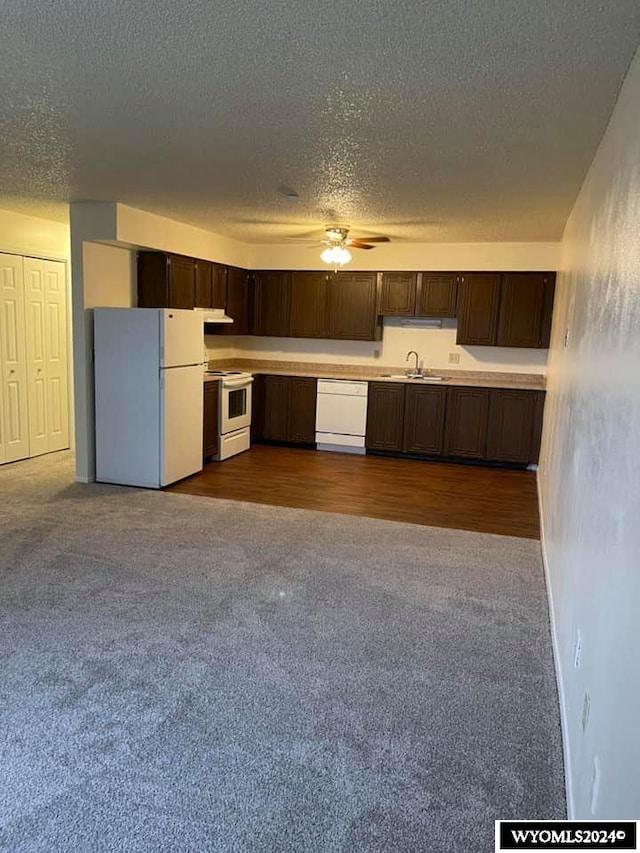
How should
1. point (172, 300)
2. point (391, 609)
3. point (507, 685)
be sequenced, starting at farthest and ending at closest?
point (172, 300) → point (391, 609) → point (507, 685)

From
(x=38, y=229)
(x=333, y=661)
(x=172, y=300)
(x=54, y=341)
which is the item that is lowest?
(x=333, y=661)

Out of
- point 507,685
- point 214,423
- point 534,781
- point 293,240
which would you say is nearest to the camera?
point 534,781

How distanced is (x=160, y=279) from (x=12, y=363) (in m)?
1.78

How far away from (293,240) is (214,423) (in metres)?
2.39

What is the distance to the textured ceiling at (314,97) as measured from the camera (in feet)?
6.56

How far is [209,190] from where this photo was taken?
4.62 meters

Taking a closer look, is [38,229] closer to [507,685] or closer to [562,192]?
[562,192]

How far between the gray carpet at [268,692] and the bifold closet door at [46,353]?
8.24ft

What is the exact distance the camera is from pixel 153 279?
6.10m

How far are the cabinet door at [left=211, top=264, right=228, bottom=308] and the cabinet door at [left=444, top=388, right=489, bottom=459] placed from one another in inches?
112

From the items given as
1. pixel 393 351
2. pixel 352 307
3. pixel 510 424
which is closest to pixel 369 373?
pixel 393 351

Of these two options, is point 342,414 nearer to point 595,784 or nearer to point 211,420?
point 211,420

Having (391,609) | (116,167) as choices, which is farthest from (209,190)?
(391,609)

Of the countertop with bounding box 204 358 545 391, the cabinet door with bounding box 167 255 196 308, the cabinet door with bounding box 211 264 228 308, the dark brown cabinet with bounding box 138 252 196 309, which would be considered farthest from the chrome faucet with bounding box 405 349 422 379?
the dark brown cabinet with bounding box 138 252 196 309
